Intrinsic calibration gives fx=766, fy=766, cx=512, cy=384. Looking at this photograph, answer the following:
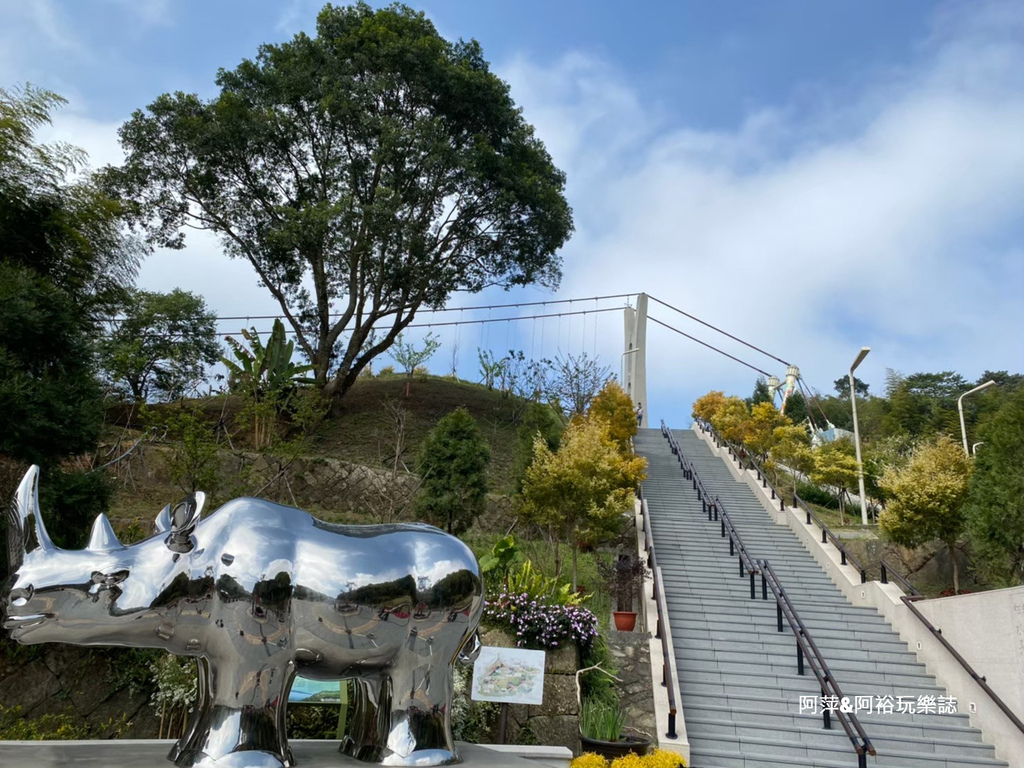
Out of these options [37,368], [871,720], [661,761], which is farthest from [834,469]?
[37,368]

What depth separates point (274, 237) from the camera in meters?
18.6

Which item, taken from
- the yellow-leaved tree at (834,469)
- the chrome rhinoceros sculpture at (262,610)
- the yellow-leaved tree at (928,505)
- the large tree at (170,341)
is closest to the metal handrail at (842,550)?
the yellow-leaved tree at (928,505)

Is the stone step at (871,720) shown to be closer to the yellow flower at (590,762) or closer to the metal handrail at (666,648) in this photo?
the metal handrail at (666,648)

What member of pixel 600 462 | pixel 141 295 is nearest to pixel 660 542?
pixel 600 462

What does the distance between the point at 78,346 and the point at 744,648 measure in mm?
9472

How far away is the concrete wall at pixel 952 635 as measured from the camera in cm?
873

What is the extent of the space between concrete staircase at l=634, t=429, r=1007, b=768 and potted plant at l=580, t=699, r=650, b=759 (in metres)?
0.72

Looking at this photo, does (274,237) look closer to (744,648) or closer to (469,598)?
(744,648)

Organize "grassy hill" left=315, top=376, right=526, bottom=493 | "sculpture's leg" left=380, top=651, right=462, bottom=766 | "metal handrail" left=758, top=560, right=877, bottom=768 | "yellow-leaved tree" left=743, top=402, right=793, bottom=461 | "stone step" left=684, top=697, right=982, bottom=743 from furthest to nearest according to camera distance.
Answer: "yellow-leaved tree" left=743, top=402, right=793, bottom=461, "grassy hill" left=315, top=376, right=526, bottom=493, "stone step" left=684, top=697, right=982, bottom=743, "metal handrail" left=758, top=560, right=877, bottom=768, "sculpture's leg" left=380, top=651, right=462, bottom=766

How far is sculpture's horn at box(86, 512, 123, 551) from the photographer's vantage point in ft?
10.6

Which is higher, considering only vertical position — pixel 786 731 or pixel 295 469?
pixel 295 469

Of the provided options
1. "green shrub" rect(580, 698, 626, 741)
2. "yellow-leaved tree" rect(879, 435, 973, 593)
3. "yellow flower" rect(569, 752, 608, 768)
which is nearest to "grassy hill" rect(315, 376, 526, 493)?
"yellow-leaved tree" rect(879, 435, 973, 593)

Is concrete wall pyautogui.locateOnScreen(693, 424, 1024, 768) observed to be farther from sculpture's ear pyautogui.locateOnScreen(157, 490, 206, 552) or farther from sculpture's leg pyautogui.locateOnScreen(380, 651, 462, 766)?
sculpture's ear pyautogui.locateOnScreen(157, 490, 206, 552)

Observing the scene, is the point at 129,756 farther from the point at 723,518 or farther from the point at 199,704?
the point at 723,518
